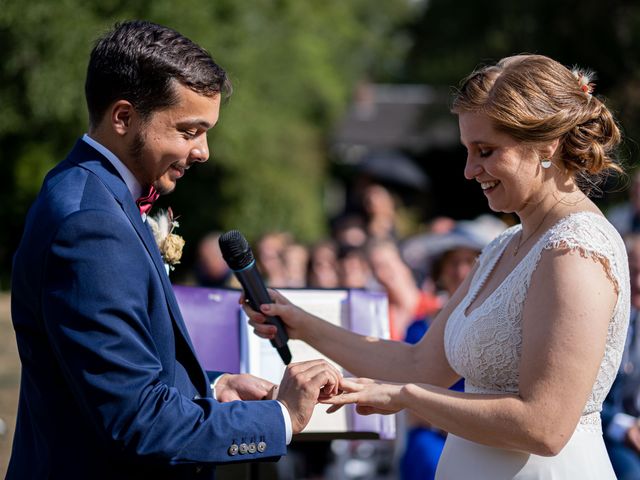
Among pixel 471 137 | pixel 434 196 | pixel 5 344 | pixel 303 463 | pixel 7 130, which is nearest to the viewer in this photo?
pixel 471 137

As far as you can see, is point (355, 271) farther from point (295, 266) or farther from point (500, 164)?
point (500, 164)

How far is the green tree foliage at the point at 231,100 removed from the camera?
1430 cm

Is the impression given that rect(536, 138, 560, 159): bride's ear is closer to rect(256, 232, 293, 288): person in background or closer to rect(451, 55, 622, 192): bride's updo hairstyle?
rect(451, 55, 622, 192): bride's updo hairstyle

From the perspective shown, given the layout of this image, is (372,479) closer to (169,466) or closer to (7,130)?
(169,466)

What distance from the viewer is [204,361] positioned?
3971 millimetres

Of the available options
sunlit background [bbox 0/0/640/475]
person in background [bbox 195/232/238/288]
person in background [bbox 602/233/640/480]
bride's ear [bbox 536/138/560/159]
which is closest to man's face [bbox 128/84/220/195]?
bride's ear [bbox 536/138/560/159]

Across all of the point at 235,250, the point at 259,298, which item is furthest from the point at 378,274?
the point at 235,250

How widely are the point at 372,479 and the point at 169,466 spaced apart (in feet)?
20.1

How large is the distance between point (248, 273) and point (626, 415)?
2.88 m

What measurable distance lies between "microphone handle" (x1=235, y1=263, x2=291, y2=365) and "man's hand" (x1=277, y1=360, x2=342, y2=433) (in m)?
0.65

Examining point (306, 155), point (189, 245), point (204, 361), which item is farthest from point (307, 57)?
point (204, 361)

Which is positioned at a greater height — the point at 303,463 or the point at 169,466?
the point at 169,466

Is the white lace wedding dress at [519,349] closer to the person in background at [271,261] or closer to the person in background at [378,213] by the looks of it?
the person in background at [271,261]

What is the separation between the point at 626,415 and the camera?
5.22 m
